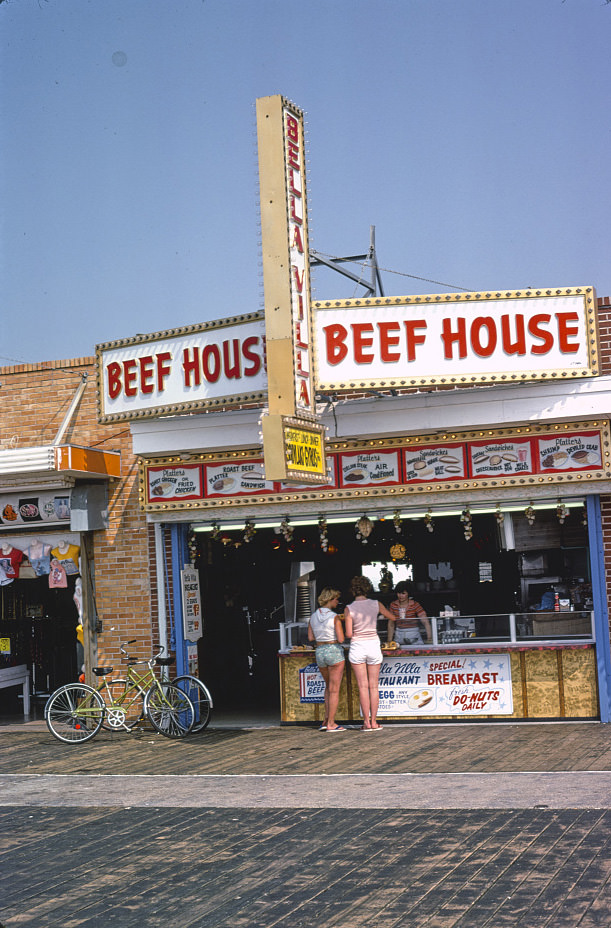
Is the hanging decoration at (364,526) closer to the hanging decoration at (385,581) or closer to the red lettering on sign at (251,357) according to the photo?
the red lettering on sign at (251,357)

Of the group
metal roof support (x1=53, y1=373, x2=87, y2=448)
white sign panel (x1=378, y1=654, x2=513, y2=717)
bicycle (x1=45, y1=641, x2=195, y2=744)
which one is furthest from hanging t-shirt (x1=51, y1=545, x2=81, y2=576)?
white sign panel (x1=378, y1=654, x2=513, y2=717)

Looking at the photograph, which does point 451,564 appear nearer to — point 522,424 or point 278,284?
point 522,424

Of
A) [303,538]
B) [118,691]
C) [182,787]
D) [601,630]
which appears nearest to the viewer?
[182,787]

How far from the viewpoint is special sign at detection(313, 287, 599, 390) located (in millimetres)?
11820

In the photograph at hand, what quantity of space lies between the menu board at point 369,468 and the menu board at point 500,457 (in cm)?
95

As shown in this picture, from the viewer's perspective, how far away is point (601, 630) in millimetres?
12477

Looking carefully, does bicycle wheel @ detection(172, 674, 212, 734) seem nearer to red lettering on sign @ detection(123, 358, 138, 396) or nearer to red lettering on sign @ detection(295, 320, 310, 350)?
red lettering on sign @ detection(123, 358, 138, 396)

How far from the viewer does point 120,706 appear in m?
13.8

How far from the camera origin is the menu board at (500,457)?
12750mm

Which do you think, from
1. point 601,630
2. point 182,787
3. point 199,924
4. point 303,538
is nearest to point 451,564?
point 303,538

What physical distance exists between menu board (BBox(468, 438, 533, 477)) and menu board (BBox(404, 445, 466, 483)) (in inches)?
5.8

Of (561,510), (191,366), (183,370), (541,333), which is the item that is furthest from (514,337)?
(183,370)

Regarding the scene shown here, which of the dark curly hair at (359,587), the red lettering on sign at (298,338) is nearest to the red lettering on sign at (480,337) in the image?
the red lettering on sign at (298,338)

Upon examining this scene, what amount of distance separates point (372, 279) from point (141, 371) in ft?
10.3
